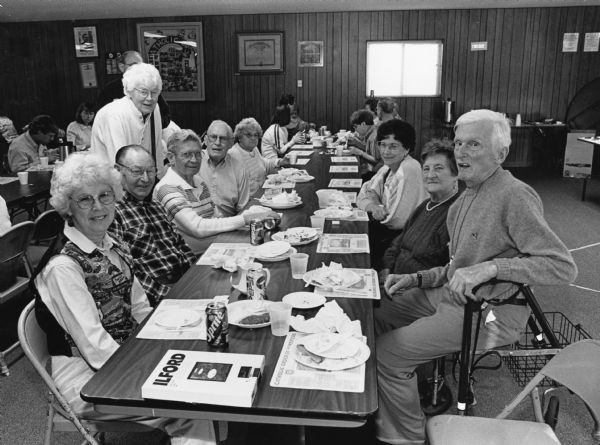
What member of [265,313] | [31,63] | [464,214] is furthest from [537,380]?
[31,63]

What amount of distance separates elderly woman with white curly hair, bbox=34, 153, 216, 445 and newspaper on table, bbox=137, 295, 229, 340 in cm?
13

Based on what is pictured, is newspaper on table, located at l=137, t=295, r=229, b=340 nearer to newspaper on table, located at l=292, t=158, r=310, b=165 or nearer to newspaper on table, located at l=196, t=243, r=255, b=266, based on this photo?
newspaper on table, located at l=196, t=243, r=255, b=266

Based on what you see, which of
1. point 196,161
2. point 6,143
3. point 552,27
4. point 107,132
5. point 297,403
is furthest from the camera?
point 552,27

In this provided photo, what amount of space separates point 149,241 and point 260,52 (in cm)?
829

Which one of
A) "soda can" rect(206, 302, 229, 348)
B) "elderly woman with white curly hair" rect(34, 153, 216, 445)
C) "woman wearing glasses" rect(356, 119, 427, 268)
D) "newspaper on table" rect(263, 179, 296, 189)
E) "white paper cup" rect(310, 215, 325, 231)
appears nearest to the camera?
"soda can" rect(206, 302, 229, 348)

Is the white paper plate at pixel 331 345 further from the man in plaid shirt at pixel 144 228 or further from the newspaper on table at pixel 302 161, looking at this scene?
the newspaper on table at pixel 302 161

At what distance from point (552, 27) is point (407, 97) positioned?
2.78 m

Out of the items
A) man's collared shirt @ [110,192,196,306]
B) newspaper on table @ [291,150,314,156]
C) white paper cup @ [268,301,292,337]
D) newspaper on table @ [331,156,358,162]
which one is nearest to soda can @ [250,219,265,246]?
man's collared shirt @ [110,192,196,306]

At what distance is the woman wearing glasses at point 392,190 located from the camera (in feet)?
10.4

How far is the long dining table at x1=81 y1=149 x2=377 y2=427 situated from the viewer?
1289mm

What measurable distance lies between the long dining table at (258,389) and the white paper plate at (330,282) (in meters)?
0.04

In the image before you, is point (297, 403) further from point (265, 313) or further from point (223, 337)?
point (265, 313)

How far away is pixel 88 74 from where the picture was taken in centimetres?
1051

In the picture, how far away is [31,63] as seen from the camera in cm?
1056
